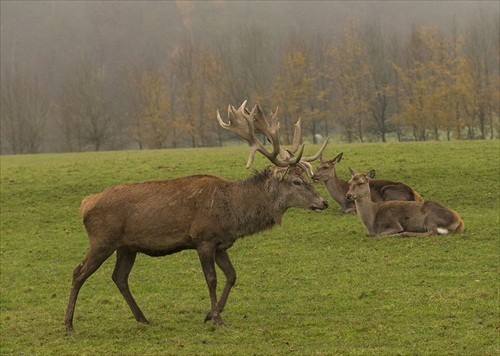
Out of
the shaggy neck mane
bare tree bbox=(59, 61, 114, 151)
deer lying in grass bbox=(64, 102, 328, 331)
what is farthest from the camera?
bare tree bbox=(59, 61, 114, 151)

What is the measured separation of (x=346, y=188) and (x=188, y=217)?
10029 mm

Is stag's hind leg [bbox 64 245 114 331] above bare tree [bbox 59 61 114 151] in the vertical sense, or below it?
below

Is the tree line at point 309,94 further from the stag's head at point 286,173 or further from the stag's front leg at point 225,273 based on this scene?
the stag's front leg at point 225,273

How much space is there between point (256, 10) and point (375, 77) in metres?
120

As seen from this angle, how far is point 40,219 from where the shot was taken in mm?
20656

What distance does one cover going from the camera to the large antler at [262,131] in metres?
10.5

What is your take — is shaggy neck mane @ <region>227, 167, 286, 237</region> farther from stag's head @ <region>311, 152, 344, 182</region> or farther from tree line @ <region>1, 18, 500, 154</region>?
tree line @ <region>1, 18, 500, 154</region>

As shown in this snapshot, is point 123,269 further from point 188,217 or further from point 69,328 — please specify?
point 188,217

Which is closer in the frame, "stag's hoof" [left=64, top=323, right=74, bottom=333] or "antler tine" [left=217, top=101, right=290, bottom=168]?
"stag's hoof" [left=64, top=323, right=74, bottom=333]

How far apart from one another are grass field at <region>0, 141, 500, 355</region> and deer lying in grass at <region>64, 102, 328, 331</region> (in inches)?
24.6

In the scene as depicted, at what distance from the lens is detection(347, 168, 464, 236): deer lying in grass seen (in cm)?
1553

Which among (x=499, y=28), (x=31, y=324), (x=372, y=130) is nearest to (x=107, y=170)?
(x=31, y=324)

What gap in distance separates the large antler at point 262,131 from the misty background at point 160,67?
52.2m

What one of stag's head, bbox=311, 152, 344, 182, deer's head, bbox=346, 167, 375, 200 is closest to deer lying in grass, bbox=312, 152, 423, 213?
stag's head, bbox=311, 152, 344, 182
